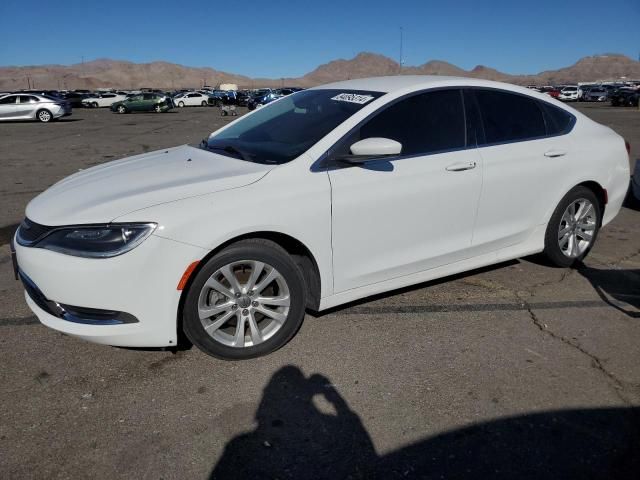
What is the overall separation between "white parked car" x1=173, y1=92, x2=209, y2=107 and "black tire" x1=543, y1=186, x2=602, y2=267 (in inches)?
1916

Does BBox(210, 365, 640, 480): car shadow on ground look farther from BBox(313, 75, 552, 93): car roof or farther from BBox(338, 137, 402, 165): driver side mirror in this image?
BBox(313, 75, 552, 93): car roof

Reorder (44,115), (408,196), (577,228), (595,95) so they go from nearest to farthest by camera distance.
→ (408,196)
(577,228)
(44,115)
(595,95)

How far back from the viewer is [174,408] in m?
2.80

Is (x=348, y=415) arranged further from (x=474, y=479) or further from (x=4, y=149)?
(x=4, y=149)

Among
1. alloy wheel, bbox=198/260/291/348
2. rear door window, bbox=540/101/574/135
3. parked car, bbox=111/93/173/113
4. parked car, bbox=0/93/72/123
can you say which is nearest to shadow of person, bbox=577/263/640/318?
rear door window, bbox=540/101/574/135

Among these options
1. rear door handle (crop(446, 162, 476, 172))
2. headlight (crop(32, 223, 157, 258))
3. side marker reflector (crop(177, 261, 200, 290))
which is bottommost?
side marker reflector (crop(177, 261, 200, 290))

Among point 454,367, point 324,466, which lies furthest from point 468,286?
point 324,466

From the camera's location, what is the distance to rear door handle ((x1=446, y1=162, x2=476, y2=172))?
3725 millimetres

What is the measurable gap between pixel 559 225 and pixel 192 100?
48973mm

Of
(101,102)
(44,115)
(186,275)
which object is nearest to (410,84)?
(186,275)

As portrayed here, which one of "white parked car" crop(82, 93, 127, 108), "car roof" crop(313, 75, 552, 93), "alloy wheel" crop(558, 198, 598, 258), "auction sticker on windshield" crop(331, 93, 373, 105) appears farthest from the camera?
"white parked car" crop(82, 93, 127, 108)

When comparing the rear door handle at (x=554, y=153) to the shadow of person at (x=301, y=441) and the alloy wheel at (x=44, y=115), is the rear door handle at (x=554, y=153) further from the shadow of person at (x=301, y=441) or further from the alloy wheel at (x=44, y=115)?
the alloy wheel at (x=44, y=115)

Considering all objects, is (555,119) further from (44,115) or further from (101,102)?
(101,102)

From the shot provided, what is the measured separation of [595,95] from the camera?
52.2 meters
